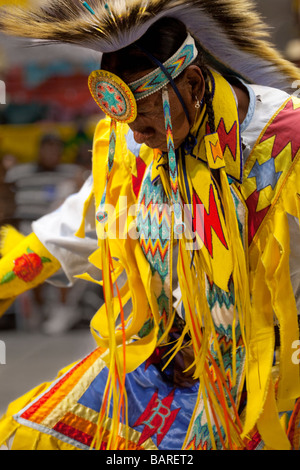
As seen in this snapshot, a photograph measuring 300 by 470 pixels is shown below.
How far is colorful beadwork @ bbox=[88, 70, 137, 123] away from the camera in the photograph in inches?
42.7

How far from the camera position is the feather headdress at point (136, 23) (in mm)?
1055

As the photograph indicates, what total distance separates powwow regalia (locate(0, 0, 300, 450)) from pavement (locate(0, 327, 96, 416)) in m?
0.78

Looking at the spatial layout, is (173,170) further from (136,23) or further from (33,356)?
(33,356)

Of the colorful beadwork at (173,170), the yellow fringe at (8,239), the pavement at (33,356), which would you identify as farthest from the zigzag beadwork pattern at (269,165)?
the pavement at (33,356)

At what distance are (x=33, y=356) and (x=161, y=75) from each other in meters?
1.75

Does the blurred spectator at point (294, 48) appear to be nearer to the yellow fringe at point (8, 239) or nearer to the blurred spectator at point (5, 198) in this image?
the yellow fringe at point (8, 239)

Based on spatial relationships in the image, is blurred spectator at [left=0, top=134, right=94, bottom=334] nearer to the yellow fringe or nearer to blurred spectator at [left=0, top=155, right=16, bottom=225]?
blurred spectator at [left=0, top=155, right=16, bottom=225]

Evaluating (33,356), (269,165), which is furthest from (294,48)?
(33,356)

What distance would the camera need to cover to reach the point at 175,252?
1.34 meters

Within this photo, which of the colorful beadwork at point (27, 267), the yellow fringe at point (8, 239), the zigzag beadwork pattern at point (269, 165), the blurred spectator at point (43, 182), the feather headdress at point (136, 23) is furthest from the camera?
the blurred spectator at point (43, 182)

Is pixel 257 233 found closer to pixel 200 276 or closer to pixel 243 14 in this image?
pixel 200 276

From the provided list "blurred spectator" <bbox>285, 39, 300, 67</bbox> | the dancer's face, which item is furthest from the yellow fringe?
"blurred spectator" <bbox>285, 39, 300, 67</bbox>

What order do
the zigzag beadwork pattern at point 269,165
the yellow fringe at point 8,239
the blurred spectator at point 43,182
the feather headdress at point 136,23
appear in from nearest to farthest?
the feather headdress at point 136,23
the zigzag beadwork pattern at point 269,165
the yellow fringe at point 8,239
the blurred spectator at point 43,182

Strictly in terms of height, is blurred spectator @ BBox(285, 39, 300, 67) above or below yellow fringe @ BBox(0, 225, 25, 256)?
A: above
